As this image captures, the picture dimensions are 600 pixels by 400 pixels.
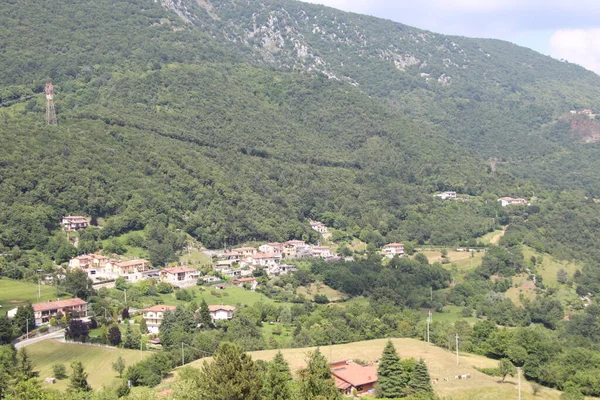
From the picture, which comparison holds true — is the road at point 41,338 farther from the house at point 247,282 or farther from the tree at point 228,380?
the tree at point 228,380

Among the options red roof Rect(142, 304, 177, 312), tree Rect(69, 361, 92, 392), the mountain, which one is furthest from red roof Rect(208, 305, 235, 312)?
tree Rect(69, 361, 92, 392)

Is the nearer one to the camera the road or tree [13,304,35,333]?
the road

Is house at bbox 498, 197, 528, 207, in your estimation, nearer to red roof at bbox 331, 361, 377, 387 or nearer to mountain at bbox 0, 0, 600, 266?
mountain at bbox 0, 0, 600, 266

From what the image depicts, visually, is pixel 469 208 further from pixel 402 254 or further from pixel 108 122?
pixel 108 122

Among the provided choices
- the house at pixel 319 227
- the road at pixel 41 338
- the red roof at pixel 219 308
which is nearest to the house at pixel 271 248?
the house at pixel 319 227

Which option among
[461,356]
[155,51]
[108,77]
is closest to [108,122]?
[108,77]

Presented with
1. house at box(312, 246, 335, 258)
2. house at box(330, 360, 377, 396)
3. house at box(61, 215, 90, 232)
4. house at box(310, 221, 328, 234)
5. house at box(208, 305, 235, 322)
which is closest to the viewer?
house at box(330, 360, 377, 396)
